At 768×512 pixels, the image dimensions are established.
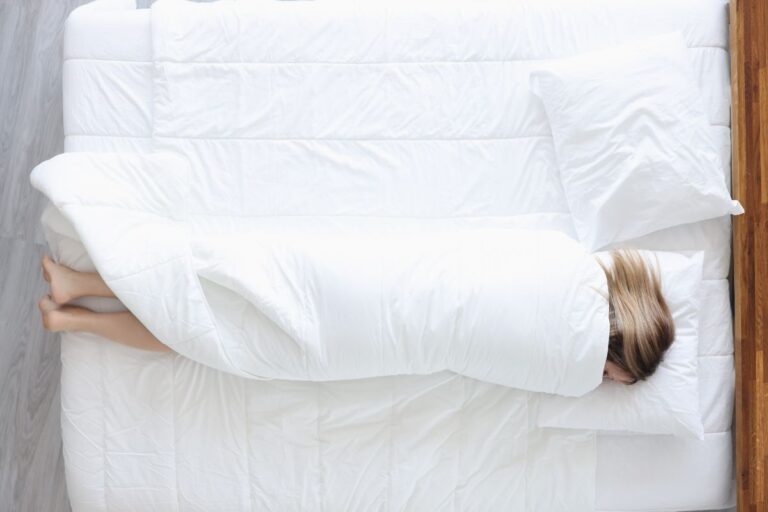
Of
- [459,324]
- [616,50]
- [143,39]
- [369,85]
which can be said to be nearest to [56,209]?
[143,39]

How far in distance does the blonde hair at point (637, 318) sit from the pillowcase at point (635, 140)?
0.09 m

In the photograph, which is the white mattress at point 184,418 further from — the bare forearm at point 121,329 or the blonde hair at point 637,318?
the blonde hair at point 637,318

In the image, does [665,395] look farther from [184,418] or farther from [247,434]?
[184,418]

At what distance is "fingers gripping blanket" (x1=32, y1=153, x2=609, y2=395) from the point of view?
4.42 ft

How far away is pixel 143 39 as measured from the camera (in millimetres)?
1483

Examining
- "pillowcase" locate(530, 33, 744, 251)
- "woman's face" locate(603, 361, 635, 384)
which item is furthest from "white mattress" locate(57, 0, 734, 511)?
"pillowcase" locate(530, 33, 744, 251)

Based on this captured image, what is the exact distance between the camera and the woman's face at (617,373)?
139cm

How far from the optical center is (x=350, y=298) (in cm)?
134

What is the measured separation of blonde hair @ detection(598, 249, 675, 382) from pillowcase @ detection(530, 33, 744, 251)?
91mm

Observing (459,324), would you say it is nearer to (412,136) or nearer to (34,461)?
(412,136)

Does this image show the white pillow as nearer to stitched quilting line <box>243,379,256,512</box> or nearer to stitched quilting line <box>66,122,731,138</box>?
stitched quilting line <box>66,122,731,138</box>

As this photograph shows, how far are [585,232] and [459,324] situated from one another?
14.2 inches

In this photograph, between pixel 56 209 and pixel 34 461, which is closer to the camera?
pixel 56 209

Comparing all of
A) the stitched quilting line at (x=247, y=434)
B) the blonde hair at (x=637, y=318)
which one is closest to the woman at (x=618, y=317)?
the blonde hair at (x=637, y=318)
